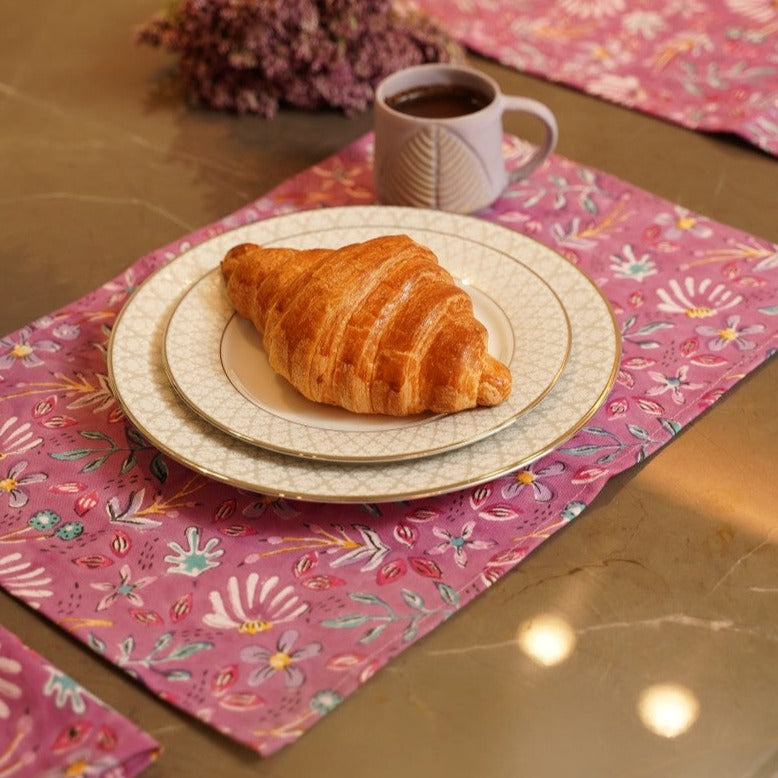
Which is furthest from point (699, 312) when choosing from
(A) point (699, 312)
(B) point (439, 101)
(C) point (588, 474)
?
(B) point (439, 101)

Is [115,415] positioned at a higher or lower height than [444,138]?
lower

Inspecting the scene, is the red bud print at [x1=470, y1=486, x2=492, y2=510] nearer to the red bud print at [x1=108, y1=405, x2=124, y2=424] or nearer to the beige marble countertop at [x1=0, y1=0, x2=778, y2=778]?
the beige marble countertop at [x1=0, y1=0, x2=778, y2=778]

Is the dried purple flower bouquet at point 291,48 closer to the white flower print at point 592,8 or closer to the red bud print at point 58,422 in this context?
the white flower print at point 592,8

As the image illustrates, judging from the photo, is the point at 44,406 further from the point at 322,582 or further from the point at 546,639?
the point at 546,639

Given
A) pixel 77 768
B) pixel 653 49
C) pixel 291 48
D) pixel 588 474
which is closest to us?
pixel 77 768

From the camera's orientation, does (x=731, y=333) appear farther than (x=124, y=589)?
Yes

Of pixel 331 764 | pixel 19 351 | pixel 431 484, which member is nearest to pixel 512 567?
pixel 431 484

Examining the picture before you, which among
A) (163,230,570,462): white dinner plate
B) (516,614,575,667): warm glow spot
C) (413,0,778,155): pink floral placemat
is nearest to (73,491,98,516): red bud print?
(163,230,570,462): white dinner plate
